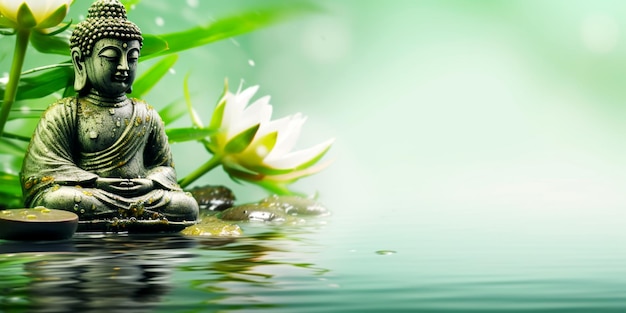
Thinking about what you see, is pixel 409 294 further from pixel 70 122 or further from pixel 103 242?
pixel 70 122

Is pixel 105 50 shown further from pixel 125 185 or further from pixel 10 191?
pixel 10 191

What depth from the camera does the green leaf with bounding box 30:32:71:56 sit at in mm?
2477

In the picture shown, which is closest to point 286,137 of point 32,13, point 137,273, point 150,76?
point 150,76

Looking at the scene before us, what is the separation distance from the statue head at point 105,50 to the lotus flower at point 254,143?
452mm

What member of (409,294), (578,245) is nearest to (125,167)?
(578,245)

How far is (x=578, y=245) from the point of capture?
2.12 metres

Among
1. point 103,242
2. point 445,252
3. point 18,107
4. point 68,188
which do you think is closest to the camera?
point 445,252

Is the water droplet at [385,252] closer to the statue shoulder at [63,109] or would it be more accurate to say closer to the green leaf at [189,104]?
the statue shoulder at [63,109]

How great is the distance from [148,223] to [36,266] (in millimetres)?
881

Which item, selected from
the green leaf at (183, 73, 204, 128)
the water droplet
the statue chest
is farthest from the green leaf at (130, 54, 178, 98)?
the water droplet

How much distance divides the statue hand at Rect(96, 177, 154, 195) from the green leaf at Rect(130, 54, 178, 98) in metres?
0.52

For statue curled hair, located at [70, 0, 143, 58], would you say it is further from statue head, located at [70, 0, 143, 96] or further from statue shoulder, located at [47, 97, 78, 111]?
statue shoulder, located at [47, 97, 78, 111]

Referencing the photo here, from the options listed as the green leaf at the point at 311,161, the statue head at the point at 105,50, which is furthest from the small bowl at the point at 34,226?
the green leaf at the point at 311,161

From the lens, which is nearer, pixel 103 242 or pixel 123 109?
pixel 103 242
